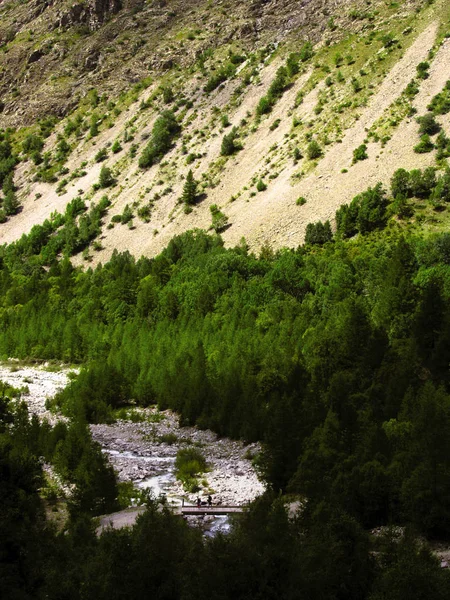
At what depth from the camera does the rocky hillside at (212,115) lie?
8744 cm

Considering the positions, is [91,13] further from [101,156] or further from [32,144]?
[101,156]

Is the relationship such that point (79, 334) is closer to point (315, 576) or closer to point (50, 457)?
point (50, 457)

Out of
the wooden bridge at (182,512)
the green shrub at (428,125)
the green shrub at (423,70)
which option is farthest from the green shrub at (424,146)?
the wooden bridge at (182,512)

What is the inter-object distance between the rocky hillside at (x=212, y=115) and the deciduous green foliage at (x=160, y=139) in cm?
37

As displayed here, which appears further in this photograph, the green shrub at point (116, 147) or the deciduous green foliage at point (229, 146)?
the green shrub at point (116, 147)

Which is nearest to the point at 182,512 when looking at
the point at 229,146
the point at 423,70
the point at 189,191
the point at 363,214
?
the point at 363,214

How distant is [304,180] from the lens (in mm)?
87688

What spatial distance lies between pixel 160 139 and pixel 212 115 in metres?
10.2

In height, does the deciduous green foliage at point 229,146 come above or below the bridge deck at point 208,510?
below

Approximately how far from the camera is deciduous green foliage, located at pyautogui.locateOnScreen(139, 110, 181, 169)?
113688 millimetres

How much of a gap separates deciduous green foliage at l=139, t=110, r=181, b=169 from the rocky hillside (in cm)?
37

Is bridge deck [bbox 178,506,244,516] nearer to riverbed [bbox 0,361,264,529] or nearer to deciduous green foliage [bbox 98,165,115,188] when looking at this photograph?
riverbed [bbox 0,361,264,529]

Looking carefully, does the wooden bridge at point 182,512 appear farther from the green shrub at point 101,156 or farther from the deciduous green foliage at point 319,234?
the green shrub at point 101,156

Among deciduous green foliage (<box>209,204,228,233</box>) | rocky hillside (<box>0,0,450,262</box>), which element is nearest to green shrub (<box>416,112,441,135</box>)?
rocky hillside (<box>0,0,450,262</box>)
